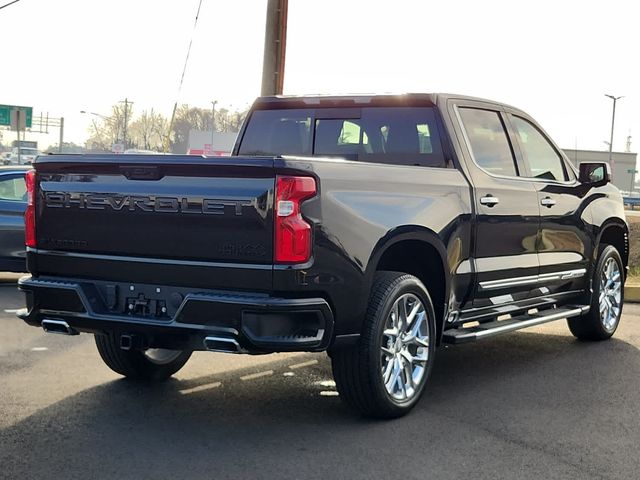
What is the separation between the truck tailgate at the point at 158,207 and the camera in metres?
4.36

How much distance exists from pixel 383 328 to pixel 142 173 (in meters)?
1.59

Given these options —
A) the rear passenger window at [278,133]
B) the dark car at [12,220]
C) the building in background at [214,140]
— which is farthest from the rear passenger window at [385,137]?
the building in background at [214,140]

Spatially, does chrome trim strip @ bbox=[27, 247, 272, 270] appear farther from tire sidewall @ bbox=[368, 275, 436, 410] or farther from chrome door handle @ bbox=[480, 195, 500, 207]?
chrome door handle @ bbox=[480, 195, 500, 207]

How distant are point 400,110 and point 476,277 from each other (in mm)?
1307

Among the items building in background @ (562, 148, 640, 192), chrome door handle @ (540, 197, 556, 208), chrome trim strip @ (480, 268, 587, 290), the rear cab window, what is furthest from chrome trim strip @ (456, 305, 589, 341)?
building in background @ (562, 148, 640, 192)

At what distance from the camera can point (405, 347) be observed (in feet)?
17.1

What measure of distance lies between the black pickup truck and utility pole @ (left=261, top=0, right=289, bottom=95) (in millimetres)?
5902

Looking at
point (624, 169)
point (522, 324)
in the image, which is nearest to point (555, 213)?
point (522, 324)

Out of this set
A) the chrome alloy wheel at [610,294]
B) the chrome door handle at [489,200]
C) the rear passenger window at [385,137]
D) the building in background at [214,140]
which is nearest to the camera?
the chrome door handle at [489,200]

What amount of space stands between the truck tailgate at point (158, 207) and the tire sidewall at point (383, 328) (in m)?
0.87

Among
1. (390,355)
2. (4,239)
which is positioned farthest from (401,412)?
(4,239)

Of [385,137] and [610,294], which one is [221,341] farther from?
[610,294]

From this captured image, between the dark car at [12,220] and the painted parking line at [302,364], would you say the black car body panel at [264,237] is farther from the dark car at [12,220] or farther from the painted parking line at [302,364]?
the dark car at [12,220]

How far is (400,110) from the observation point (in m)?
6.13
